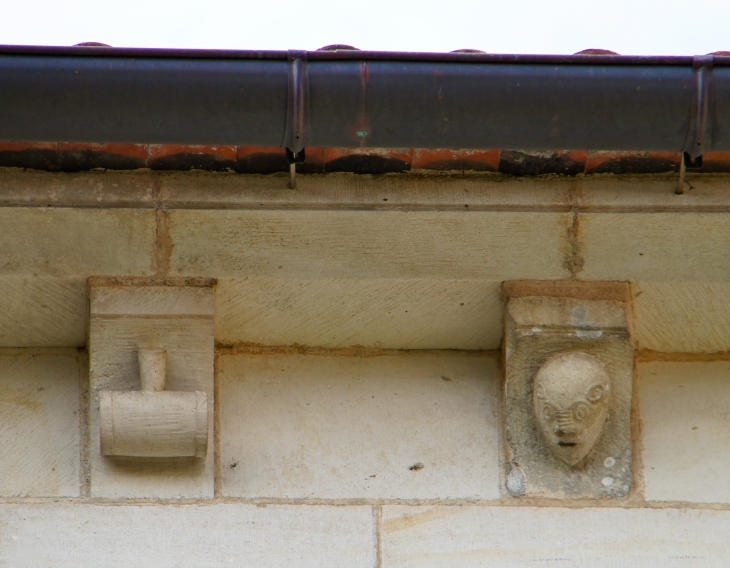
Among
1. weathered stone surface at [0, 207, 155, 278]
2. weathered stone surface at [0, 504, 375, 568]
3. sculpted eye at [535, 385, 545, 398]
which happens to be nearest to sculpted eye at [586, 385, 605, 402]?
sculpted eye at [535, 385, 545, 398]

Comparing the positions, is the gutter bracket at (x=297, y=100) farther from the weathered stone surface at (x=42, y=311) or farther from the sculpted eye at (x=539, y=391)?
the sculpted eye at (x=539, y=391)

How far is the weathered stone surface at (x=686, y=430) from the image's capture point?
2.85 metres

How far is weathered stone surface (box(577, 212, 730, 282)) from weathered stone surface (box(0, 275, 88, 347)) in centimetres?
141

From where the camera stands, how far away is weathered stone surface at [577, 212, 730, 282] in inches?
110

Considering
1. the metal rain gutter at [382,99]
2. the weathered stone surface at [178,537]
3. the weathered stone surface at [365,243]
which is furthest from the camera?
the weathered stone surface at [365,243]

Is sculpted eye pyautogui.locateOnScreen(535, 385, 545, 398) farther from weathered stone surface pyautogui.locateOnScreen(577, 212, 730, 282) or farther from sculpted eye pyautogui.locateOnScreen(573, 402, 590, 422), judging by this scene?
weathered stone surface pyautogui.locateOnScreen(577, 212, 730, 282)

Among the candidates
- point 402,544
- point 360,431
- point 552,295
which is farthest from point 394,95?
point 402,544

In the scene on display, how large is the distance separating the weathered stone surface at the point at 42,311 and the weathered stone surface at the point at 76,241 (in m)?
0.04

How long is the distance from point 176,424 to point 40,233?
626 millimetres

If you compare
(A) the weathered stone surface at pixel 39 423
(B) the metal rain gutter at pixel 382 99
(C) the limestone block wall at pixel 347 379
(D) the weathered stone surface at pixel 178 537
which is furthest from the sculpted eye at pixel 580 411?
(A) the weathered stone surface at pixel 39 423

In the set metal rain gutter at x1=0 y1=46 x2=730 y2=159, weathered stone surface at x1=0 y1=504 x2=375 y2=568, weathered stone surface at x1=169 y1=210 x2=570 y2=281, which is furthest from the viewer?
weathered stone surface at x1=169 y1=210 x2=570 y2=281

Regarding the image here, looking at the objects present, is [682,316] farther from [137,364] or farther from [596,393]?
[137,364]

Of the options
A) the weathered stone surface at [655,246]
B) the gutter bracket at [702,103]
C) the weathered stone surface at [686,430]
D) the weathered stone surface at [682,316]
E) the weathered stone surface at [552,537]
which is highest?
the gutter bracket at [702,103]

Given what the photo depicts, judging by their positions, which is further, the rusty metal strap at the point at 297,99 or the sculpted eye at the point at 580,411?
the sculpted eye at the point at 580,411
